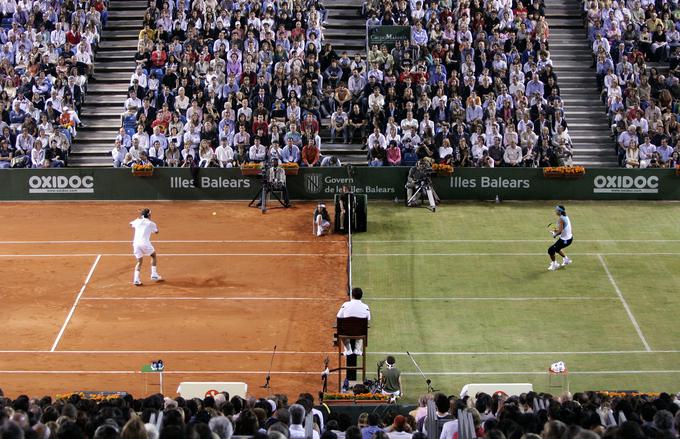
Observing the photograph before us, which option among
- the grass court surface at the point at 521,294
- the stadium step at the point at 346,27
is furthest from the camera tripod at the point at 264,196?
the stadium step at the point at 346,27

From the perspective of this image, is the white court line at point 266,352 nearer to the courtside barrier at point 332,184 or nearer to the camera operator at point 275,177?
the camera operator at point 275,177

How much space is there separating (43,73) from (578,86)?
66.6 feet

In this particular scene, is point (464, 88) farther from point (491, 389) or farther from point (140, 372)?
point (491, 389)

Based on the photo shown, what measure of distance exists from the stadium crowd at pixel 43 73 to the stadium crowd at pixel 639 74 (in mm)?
19683

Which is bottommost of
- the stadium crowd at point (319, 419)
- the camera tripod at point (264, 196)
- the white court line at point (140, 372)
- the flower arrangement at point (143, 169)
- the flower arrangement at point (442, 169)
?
the white court line at point (140, 372)

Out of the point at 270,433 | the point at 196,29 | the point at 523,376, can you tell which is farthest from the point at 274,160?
the point at 270,433

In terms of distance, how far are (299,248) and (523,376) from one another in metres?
10.9

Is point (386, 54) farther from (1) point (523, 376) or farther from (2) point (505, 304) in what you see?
(1) point (523, 376)

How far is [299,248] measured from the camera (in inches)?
1332

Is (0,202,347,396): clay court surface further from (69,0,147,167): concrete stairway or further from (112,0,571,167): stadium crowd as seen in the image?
(69,0,147,167): concrete stairway

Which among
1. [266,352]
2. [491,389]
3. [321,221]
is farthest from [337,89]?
[491,389]

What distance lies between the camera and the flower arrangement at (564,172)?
3891cm

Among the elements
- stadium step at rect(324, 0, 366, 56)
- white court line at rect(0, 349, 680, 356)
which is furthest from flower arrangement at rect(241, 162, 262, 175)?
white court line at rect(0, 349, 680, 356)

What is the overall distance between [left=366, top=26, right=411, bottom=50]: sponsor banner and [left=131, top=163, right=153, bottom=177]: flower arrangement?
1054 cm
